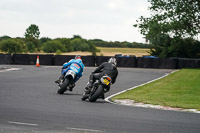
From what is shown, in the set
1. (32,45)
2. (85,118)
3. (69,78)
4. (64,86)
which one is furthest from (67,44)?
(85,118)

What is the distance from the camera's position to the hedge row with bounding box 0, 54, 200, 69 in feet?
139

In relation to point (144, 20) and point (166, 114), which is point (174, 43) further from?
point (166, 114)

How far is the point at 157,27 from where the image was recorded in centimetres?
4647

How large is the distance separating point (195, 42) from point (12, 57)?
19.8 m

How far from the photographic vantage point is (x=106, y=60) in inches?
1715

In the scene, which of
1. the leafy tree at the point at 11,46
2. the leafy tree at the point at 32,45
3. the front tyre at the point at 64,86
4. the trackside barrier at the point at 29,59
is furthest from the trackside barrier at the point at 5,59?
the leafy tree at the point at 32,45

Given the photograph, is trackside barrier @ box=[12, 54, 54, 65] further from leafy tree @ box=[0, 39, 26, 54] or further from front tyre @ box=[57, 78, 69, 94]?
leafy tree @ box=[0, 39, 26, 54]

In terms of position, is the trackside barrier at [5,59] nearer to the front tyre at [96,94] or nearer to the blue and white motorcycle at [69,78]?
the blue and white motorcycle at [69,78]

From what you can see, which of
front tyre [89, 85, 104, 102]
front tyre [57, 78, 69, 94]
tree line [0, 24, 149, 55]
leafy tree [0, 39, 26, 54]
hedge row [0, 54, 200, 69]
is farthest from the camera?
leafy tree [0, 39, 26, 54]

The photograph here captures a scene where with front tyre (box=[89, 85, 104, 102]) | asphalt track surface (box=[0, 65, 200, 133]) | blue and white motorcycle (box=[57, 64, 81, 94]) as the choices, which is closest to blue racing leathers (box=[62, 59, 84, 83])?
blue and white motorcycle (box=[57, 64, 81, 94])

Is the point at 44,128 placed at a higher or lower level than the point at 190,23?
lower

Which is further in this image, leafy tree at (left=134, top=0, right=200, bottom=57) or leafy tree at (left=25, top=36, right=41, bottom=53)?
leafy tree at (left=25, top=36, right=41, bottom=53)

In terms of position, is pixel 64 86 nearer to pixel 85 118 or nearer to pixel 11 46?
pixel 85 118

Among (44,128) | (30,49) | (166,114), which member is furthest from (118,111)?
(30,49)
